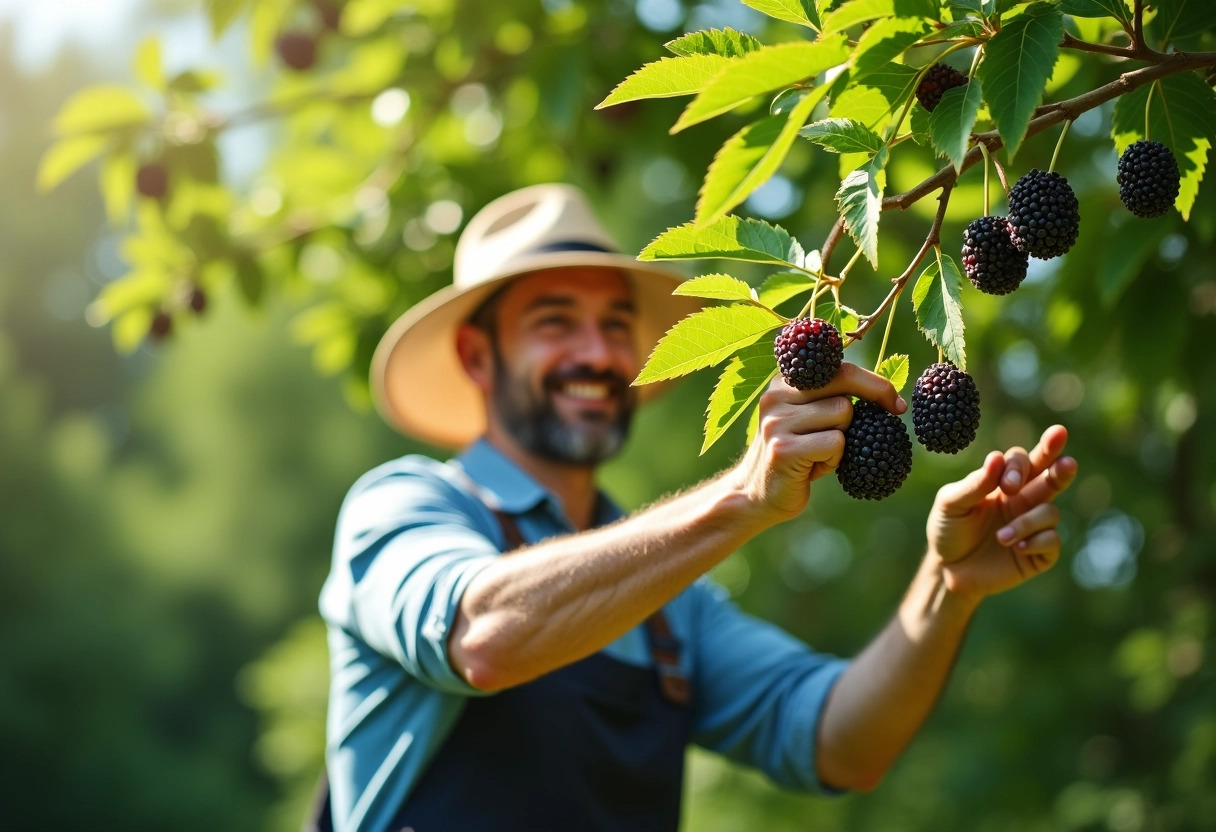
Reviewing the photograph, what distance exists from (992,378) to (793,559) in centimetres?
203

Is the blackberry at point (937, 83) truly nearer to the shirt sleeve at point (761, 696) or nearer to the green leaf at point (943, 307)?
the green leaf at point (943, 307)

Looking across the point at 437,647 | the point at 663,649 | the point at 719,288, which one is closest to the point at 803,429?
the point at 719,288

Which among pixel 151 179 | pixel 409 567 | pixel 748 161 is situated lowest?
pixel 409 567

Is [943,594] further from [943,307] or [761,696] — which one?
[943,307]

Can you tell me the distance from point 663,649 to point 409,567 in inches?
31.2

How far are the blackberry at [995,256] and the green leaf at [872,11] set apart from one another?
0.74 feet

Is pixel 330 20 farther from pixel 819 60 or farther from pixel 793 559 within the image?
pixel 793 559

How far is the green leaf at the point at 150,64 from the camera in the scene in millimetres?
2992

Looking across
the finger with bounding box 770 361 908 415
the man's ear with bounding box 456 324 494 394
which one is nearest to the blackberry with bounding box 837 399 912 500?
the finger with bounding box 770 361 908 415

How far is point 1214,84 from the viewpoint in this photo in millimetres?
1494

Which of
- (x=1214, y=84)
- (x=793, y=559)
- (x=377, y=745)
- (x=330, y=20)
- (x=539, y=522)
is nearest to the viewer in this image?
(x=1214, y=84)

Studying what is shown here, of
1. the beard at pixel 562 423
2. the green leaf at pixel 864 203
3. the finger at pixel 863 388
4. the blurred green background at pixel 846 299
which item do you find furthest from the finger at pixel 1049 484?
the beard at pixel 562 423

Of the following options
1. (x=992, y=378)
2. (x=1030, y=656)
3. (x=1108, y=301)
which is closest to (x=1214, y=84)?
(x=1108, y=301)

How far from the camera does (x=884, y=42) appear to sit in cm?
111
